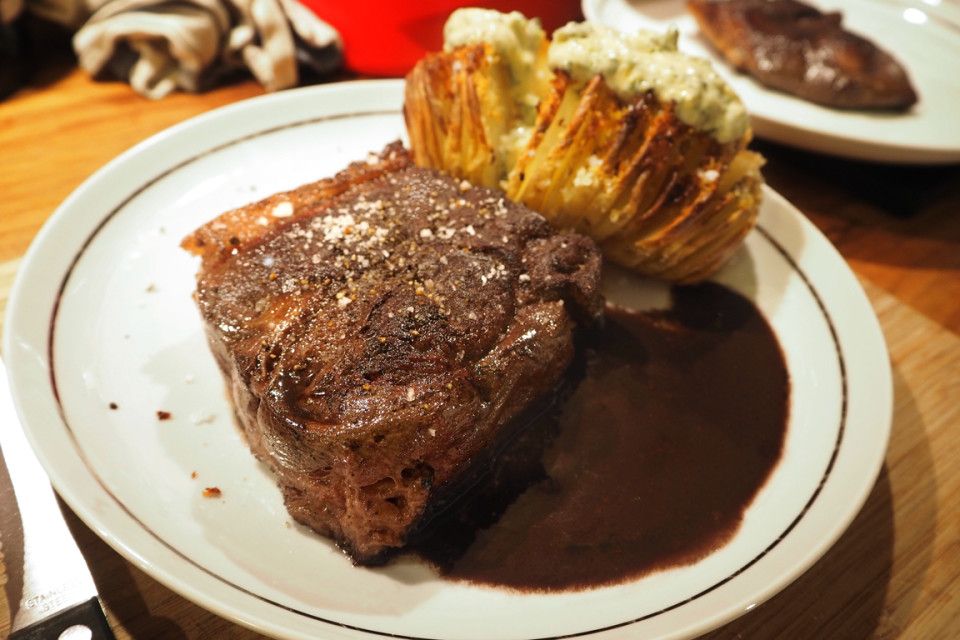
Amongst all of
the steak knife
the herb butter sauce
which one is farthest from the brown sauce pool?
the steak knife

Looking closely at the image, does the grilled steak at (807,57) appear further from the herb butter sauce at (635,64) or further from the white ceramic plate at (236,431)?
the herb butter sauce at (635,64)

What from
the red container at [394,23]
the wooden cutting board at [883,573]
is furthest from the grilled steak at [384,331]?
the red container at [394,23]

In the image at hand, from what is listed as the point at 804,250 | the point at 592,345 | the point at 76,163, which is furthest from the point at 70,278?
the point at 804,250

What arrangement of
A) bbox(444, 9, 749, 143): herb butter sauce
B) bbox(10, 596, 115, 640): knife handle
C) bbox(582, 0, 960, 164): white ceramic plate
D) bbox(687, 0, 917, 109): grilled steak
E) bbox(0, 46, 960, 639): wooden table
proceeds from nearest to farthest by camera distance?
bbox(10, 596, 115, 640): knife handle, bbox(0, 46, 960, 639): wooden table, bbox(444, 9, 749, 143): herb butter sauce, bbox(582, 0, 960, 164): white ceramic plate, bbox(687, 0, 917, 109): grilled steak

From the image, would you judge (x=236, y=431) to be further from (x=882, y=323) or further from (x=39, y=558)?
(x=882, y=323)

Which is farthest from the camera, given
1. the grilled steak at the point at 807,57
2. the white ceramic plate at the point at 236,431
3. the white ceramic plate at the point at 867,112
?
the grilled steak at the point at 807,57

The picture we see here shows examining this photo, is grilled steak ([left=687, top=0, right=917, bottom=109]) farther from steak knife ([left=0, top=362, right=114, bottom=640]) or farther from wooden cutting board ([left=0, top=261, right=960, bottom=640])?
steak knife ([left=0, top=362, right=114, bottom=640])

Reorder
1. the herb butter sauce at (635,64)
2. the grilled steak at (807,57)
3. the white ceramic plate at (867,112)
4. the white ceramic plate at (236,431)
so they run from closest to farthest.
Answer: the white ceramic plate at (236,431) < the herb butter sauce at (635,64) < the white ceramic plate at (867,112) < the grilled steak at (807,57)
